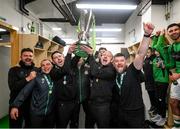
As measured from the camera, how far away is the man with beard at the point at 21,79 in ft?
9.45

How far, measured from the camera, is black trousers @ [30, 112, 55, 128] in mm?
2740

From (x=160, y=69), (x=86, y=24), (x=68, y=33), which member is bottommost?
(x=160, y=69)

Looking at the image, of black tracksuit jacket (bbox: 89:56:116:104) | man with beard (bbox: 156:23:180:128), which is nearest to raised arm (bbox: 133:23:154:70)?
black tracksuit jacket (bbox: 89:56:116:104)

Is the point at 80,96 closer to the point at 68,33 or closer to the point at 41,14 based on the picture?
the point at 41,14

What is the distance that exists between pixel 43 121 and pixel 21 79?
2.08ft

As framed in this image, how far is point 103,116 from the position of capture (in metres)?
2.76

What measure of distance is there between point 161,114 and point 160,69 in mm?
870

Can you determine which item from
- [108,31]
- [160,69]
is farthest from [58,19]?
[160,69]

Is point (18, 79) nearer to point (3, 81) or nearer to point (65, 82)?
point (65, 82)

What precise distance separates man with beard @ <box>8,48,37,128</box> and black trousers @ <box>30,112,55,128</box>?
0.30 metres

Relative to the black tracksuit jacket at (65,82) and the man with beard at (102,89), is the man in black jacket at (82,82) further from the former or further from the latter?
the man with beard at (102,89)

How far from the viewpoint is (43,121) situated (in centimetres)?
284

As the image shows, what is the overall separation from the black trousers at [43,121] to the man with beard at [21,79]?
0.30m

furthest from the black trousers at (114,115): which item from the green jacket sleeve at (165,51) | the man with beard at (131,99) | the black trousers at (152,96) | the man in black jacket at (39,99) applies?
the black trousers at (152,96)
